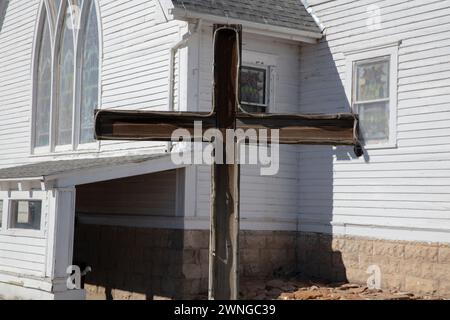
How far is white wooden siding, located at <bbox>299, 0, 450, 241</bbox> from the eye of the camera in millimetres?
10859

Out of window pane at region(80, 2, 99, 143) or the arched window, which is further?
the arched window

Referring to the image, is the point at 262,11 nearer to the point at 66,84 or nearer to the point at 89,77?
the point at 89,77

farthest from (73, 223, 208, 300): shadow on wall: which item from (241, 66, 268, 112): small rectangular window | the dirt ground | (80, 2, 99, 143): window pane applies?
(241, 66, 268, 112): small rectangular window

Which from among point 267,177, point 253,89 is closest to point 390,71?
point 253,89

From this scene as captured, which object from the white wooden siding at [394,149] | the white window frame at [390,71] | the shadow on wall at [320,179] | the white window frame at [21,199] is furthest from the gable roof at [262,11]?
the white window frame at [21,199]

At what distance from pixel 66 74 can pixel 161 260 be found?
18.6 feet

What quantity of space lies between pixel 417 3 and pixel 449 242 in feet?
12.6

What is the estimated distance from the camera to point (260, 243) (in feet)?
41.1

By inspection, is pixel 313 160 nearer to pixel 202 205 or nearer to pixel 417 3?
pixel 202 205

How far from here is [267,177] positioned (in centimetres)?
1274

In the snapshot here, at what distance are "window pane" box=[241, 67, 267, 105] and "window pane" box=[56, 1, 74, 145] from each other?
4518 millimetres

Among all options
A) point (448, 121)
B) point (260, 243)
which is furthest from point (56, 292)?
point (448, 121)

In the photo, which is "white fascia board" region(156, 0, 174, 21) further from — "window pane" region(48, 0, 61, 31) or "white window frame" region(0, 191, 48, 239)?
"window pane" region(48, 0, 61, 31)

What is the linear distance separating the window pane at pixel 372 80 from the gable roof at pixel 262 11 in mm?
1270
